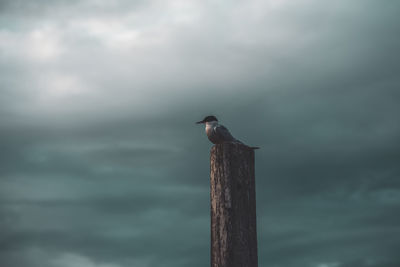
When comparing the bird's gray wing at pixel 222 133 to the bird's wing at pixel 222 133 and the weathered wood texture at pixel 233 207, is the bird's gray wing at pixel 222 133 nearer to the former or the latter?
the bird's wing at pixel 222 133

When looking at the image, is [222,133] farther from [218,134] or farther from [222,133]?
[218,134]

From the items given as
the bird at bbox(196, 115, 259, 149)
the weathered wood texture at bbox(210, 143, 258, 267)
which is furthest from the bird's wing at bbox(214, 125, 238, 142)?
the weathered wood texture at bbox(210, 143, 258, 267)

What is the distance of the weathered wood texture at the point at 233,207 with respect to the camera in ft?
21.9

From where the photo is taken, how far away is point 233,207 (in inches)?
267

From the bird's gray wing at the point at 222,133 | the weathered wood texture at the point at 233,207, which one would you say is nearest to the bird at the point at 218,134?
the bird's gray wing at the point at 222,133

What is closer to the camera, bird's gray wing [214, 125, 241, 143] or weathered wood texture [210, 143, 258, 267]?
weathered wood texture [210, 143, 258, 267]

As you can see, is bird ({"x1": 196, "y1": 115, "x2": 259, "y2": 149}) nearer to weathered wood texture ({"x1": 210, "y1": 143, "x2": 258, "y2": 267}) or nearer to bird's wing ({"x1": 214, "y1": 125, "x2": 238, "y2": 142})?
bird's wing ({"x1": 214, "y1": 125, "x2": 238, "y2": 142})

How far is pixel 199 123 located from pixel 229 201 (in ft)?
17.3

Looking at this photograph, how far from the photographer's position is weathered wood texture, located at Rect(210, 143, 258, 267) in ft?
21.9

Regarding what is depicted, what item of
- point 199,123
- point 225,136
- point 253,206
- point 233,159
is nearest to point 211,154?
point 233,159

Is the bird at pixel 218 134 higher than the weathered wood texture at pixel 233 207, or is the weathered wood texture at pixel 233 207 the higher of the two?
the bird at pixel 218 134

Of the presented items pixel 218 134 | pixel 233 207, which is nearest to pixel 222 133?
pixel 218 134

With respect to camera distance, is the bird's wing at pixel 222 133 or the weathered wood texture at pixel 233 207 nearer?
the weathered wood texture at pixel 233 207

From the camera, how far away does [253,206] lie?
6.95 metres
